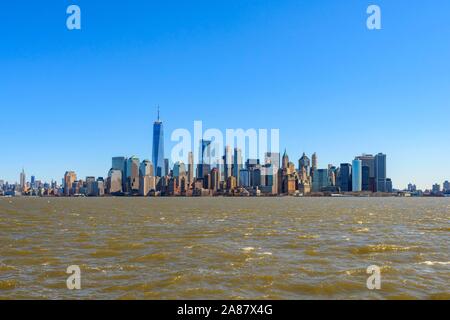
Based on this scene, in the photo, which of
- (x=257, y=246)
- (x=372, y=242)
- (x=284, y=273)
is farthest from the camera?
(x=372, y=242)

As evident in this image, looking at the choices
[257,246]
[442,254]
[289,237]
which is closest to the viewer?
[442,254]

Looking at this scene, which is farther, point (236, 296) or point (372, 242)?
point (372, 242)
